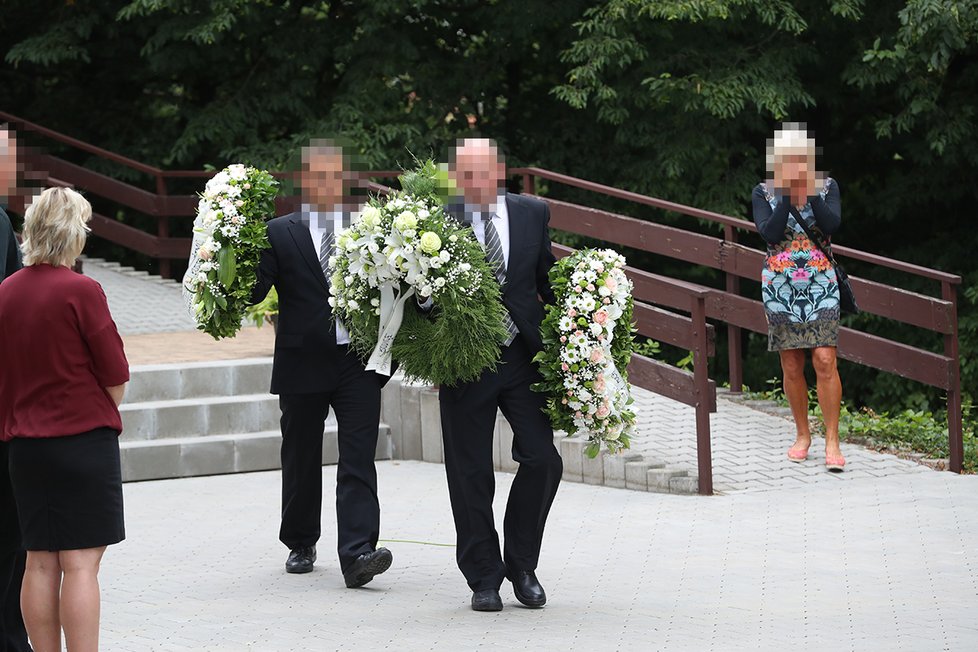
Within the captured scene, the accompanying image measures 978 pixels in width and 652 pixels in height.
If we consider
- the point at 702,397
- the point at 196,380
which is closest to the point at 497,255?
the point at 702,397

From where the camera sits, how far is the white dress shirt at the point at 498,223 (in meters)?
6.00

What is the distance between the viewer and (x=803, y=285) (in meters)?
8.55

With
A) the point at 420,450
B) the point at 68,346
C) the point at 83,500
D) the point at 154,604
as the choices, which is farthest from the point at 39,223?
the point at 420,450

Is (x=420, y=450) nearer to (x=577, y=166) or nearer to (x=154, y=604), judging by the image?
(x=154, y=604)

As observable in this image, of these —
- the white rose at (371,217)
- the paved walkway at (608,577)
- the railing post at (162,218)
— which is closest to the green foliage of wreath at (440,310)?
the white rose at (371,217)

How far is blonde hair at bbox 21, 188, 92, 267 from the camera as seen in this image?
479 centimetres

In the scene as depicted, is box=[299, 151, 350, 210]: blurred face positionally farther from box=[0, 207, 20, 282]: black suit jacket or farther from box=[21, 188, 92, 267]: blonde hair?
box=[21, 188, 92, 267]: blonde hair

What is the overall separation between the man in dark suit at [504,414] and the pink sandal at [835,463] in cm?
313

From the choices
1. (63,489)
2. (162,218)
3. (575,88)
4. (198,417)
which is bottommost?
(198,417)

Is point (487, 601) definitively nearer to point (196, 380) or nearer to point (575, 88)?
point (196, 380)

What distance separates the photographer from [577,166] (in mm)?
15875

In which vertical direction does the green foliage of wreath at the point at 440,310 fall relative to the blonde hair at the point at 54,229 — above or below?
below

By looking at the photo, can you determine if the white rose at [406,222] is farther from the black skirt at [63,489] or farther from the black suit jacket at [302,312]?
the black skirt at [63,489]

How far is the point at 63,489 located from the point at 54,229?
2.86ft
